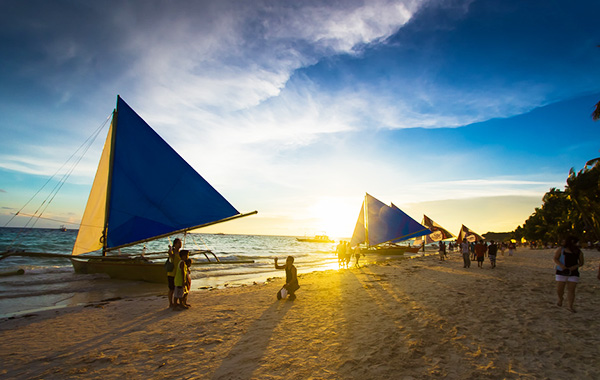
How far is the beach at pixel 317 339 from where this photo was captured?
4379 millimetres

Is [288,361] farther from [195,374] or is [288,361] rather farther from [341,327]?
[341,327]

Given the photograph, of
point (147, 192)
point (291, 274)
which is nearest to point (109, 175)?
point (147, 192)

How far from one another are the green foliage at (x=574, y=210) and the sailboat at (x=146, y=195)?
14678 millimetres

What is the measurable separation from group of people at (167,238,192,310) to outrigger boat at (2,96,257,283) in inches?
184

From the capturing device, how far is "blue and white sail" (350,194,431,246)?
37406mm

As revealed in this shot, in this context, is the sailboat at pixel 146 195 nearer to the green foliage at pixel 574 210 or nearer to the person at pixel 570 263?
the person at pixel 570 263

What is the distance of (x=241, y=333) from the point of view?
20.7ft

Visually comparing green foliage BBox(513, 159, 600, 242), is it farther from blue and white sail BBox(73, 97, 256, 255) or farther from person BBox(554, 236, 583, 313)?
blue and white sail BBox(73, 97, 256, 255)

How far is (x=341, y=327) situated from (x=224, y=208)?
8686 millimetres

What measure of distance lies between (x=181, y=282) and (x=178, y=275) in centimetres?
29

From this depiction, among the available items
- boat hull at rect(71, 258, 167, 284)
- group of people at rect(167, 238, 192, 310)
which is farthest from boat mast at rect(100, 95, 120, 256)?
group of people at rect(167, 238, 192, 310)

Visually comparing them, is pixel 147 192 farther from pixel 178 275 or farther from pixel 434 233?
pixel 434 233

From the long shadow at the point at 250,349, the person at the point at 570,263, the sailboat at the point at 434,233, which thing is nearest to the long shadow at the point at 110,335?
the long shadow at the point at 250,349

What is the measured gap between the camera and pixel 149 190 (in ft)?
41.9
